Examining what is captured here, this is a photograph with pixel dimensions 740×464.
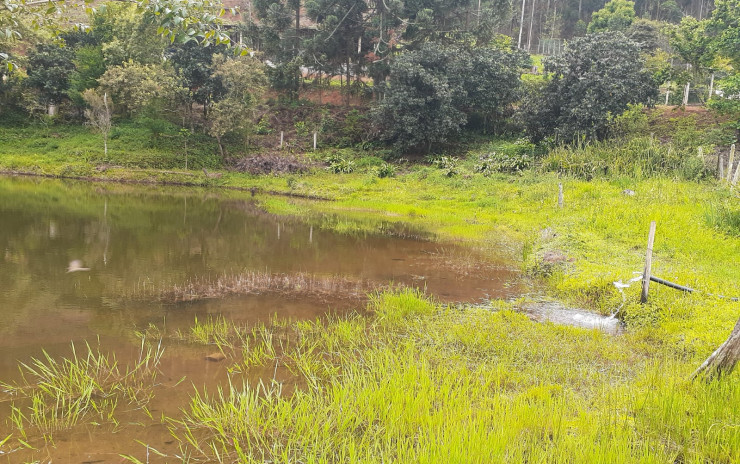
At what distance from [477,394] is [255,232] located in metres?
10.6

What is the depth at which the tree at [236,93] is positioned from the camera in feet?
82.9

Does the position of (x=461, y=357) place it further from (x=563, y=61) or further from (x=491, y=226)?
(x=563, y=61)

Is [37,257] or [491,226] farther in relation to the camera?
[491,226]

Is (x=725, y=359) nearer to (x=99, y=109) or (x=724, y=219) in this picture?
(x=724, y=219)

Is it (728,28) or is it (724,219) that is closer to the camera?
(724,219)

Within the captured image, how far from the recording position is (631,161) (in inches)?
795

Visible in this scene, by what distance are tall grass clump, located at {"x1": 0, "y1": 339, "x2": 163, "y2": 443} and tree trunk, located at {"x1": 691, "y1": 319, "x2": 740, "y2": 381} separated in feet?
16.1

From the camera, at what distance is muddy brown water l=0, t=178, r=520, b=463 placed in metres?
4.54

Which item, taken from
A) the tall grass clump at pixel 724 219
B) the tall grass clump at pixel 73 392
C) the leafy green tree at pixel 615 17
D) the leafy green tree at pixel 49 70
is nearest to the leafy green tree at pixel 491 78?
the leafy green tree at pixel 615 17

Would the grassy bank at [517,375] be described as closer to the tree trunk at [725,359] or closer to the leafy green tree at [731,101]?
the tree trunk at [725,359]

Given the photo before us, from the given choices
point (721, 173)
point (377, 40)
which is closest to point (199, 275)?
point (721, 173)

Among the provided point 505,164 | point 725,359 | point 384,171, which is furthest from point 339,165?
point 725,359

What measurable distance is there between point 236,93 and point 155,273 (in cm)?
1922

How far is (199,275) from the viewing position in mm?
8945
